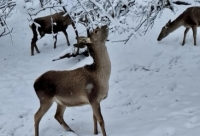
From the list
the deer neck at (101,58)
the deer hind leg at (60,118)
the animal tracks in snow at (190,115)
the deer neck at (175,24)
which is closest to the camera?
the animal tracks in snow at (190,115)

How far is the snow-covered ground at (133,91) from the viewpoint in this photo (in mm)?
5824

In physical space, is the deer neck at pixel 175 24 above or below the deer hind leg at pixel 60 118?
below

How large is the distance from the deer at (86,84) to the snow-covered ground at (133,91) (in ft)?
1.69

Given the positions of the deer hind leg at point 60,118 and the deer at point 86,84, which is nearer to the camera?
the deer at point 86,84

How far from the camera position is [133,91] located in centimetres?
795

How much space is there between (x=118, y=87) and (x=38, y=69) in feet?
11.6

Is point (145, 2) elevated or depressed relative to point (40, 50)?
elevated

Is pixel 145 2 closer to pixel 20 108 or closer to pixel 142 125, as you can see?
pixel 142 125

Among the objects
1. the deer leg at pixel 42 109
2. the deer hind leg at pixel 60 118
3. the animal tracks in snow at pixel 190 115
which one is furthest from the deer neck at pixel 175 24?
the deer leg at pixel 42 109

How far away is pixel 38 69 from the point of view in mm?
11133

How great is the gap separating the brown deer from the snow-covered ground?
21 centimetres

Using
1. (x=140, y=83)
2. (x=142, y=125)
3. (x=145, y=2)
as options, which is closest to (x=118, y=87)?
(x=140, y=83)

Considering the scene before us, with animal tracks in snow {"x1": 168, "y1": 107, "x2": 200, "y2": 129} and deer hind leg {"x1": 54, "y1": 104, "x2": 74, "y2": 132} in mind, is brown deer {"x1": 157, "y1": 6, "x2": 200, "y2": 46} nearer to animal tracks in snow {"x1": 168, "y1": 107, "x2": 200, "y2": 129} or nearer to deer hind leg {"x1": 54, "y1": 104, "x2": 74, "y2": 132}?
animal tracks in snow {"x1": 168, "y1": 107, "x2": 200, "y2": 129}

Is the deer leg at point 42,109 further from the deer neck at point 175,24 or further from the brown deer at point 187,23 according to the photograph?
the deer neck at point 175,24
